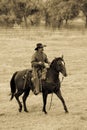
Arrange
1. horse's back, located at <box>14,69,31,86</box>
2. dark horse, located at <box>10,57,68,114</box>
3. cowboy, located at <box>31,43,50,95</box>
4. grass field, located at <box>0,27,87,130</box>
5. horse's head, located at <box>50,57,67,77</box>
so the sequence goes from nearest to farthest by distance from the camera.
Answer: grass field, located at <box>0,27,87,130</box>
horse's head, located at <box>50,57,67,77</box>
dark horse, located at <box>10,57,68,114</box>
cowboy, located at <box>31,43,50,95</box>
horse's back, located at <box>14,69,31,86</box>

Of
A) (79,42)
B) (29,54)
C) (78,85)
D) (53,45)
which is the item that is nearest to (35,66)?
(78,85)

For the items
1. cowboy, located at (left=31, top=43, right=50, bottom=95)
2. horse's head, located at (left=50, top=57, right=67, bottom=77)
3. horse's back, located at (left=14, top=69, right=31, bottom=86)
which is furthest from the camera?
horse's back, located at (left=14, top=69, right=31, bottom=86)

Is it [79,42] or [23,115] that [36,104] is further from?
[79,42]

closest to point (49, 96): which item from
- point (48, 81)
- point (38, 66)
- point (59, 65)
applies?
point (48, 81)

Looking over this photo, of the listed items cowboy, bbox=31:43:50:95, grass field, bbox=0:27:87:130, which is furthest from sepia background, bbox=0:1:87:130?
cowboy, bbox=31:43:50:95

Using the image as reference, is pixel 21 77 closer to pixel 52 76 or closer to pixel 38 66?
pixel 38 66

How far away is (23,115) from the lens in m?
14.2

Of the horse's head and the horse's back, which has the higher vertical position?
the horse's head

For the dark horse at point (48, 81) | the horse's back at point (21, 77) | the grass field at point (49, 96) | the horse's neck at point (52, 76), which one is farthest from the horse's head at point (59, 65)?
the grass field at point (49, 96)

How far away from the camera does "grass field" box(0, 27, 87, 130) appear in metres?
13.0

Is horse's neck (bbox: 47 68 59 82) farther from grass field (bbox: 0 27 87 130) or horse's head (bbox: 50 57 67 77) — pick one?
grass field (bbox: 0 27 87 130)

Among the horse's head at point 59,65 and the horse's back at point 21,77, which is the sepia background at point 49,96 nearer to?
the horse's back at point 21,77

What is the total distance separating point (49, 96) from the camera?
1778 cm

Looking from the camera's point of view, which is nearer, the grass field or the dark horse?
the grass field
